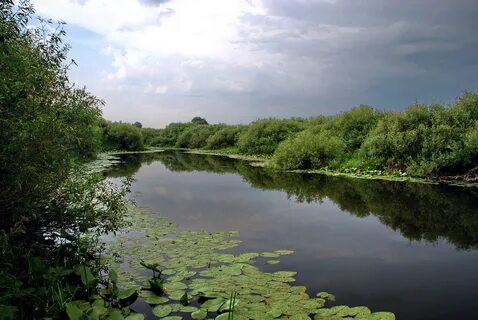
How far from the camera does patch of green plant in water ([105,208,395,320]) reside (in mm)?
6465

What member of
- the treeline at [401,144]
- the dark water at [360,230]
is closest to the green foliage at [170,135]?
the treeline at [401,144]

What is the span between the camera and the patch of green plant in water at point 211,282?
21.2 ft

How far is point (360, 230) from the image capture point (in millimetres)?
12656

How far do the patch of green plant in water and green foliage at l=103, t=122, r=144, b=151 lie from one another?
56.8 m

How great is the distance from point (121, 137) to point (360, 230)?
5967 cm

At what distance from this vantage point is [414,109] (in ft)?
88.8

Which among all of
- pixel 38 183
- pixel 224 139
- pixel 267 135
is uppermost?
pixel 267 135

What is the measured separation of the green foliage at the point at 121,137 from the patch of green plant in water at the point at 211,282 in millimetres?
56798

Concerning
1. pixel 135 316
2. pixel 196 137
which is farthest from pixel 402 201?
pixel 196 137

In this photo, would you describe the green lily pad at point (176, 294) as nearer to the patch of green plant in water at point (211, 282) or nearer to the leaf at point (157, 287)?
the patch of green plant in water at point (211, 282)

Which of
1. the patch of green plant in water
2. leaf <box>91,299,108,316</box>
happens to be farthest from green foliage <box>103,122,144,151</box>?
leaf <box>91,299,108,316</box>

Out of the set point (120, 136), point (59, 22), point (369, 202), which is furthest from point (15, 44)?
point (120, 136)

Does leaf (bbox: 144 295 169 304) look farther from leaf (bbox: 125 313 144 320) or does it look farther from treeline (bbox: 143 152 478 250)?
treeline (bbox: 143 152 478 250)

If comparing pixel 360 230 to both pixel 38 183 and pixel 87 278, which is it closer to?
pixel 87 278
